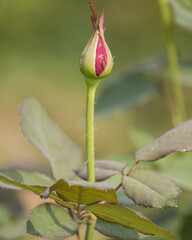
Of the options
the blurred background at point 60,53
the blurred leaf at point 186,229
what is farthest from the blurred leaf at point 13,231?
the blurred background at point 60,53

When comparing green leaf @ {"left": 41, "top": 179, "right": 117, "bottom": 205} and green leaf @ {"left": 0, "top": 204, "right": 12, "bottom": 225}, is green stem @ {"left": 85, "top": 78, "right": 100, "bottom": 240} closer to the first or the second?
green leaf @ {"left": 41, "top": 179, "right": 117, "bottom": 205}

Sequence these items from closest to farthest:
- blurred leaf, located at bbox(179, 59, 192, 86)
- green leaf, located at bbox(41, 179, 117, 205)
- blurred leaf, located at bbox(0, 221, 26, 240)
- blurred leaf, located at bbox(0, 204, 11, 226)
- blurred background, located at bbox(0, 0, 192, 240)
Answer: green leaf, located at bbox(41, 179, 117, 205), blurred leaf, located at bbox(0, 221, 26, 240), blurred leaf, located at bbox(0, 204, 11, 226), blurred leaf, located at bbox(179, 59, 192, 86), blurred background, located at bbox(0, 0, 192, 240)

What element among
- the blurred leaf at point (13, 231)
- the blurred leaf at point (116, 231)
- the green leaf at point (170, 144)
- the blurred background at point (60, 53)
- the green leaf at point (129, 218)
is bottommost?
the blurred leaf at point (13, 231)

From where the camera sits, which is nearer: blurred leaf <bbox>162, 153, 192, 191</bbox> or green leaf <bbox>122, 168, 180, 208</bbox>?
green leaf <bbox>122, 168, 180, 208</bbox>

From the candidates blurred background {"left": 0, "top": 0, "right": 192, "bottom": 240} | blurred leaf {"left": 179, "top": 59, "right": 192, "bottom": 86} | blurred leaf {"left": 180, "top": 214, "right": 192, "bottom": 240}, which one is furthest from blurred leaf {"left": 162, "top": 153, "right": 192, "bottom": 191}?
blurred background {"left": 0, "top": 0, "right": 192, "bottom": 240}

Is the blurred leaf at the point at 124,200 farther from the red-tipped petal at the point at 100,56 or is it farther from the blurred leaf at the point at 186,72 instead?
the blurred leaf at the point at 186,72

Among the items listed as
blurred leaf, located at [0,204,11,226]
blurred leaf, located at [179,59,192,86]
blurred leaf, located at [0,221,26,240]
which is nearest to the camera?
blurred leaf, located at [0,221,26,240]

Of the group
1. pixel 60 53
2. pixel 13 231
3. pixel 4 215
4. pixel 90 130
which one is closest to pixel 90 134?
pixel 90 130
